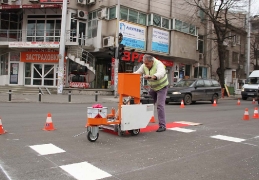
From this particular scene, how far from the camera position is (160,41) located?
27484 mm

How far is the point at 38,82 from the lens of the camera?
2611cm

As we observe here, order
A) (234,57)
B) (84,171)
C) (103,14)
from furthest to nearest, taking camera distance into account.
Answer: (234,57) → (103,14) → (84,171)

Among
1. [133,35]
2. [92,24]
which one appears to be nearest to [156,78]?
[133,35]

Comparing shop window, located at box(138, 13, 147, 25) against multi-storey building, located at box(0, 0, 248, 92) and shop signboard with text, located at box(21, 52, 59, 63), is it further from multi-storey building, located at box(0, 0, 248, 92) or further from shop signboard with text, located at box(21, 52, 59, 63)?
shop signboard with text, located at box(21, 52, 59, 63)

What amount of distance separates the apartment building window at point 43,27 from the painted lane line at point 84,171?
23.4m

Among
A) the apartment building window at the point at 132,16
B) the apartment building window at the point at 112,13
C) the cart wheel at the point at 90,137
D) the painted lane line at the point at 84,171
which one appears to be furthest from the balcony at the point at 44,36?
the painted lane line at the point at 84,171

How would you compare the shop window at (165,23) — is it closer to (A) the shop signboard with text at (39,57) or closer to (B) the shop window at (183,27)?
(B) the shop window at (183,27)

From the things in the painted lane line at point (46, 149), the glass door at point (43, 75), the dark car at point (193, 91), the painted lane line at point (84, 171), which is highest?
the glass door at point (43, 75)

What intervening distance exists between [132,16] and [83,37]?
16.3ft

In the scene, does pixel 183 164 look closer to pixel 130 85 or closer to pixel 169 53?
pixel 130 85

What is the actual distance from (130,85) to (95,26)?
20.2m

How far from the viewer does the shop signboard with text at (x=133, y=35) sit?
80.4 ft

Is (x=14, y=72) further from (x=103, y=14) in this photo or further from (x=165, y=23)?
(x=165, y=23)

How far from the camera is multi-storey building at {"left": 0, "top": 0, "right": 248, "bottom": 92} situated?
24547 mm
